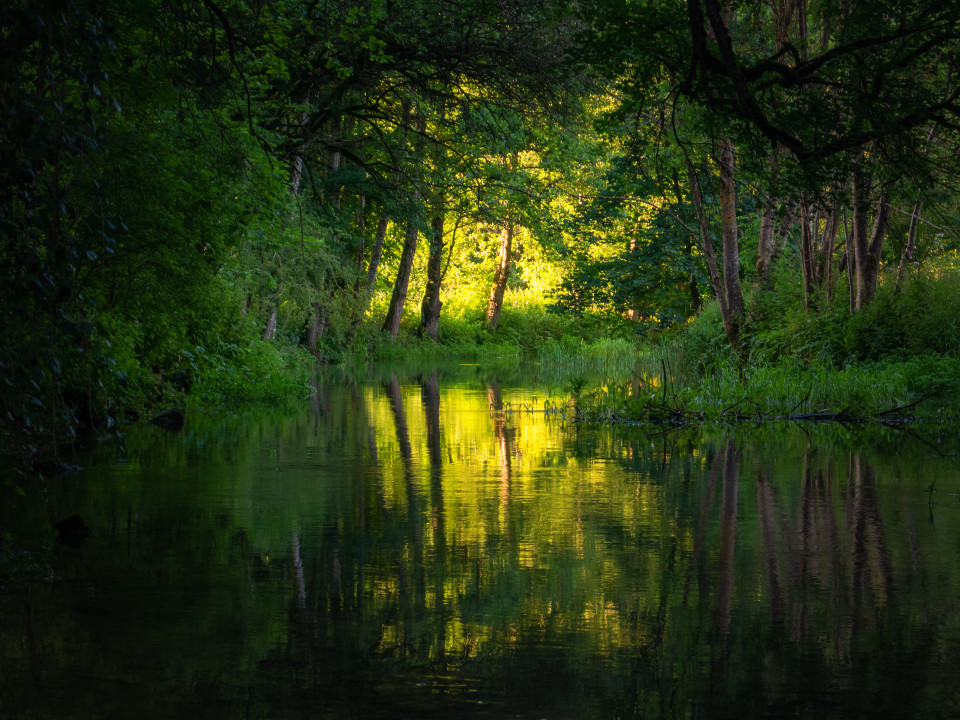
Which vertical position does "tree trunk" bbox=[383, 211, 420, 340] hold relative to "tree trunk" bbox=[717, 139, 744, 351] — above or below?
above

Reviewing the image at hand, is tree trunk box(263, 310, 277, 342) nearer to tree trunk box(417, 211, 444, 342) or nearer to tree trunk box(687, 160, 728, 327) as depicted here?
tree trunk box(687, 160, 728, 327)

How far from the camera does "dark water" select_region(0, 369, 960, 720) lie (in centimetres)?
499

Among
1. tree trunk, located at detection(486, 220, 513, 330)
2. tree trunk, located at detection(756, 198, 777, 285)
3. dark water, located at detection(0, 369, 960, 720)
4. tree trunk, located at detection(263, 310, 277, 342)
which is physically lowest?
dark water, located at detection(0, 369, 960, 720)

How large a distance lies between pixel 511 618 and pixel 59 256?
117 inches

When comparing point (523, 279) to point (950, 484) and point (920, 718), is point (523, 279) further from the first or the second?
point (920, 718)

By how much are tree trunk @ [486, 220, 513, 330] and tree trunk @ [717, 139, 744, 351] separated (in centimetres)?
3374

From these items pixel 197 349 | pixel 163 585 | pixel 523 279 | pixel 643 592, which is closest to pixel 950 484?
pixel 643 592

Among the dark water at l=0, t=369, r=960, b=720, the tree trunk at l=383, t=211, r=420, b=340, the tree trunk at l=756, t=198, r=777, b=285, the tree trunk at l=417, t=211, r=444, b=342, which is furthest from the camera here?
the tree trunk at l=417, t=211, r=444, b=342

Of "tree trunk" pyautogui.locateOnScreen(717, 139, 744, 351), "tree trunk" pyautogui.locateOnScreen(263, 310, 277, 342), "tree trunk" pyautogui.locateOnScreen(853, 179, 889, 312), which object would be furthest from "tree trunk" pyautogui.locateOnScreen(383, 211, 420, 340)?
"tree trunk" pyautogui.locateOnScreen(853, 179, 889, 312)

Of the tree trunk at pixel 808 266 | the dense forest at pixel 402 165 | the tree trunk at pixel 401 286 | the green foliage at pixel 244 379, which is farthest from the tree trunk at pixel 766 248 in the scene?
the tree trunk at pixel 401 286

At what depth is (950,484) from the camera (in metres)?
10.7

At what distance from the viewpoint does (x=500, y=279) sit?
59.4m

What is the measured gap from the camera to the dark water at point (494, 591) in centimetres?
499

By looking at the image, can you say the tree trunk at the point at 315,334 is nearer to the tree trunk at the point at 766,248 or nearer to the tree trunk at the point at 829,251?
the tree trunk at the point at 766,248
